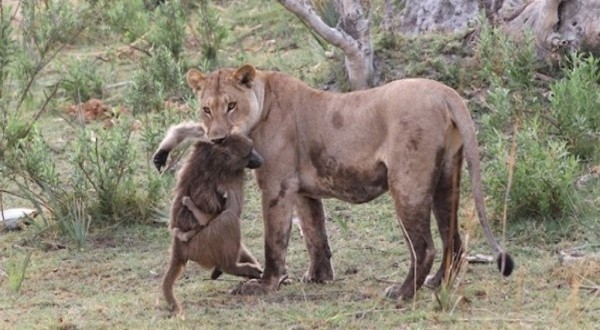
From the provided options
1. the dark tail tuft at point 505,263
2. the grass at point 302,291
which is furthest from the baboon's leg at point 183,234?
the dark tail tuft at point 505,263

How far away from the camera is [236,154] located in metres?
6.79

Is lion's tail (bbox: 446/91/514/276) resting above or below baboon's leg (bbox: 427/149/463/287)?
above

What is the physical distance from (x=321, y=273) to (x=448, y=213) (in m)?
0.81

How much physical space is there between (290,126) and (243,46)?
18.2ft

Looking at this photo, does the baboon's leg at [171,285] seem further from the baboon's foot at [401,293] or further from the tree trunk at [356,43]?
the tree trunk at [356,43]

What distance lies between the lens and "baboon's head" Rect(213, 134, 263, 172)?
6777 millimetres

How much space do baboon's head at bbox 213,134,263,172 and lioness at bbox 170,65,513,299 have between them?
0.07 meters

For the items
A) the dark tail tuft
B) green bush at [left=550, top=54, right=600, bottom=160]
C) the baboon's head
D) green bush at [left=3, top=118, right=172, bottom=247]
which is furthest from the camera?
green bush at [left=3, top=118, right=172, bottom=247]

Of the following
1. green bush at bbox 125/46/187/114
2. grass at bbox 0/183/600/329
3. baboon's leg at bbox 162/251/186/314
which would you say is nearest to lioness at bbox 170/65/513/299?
grass at bbox 0/183/600/329

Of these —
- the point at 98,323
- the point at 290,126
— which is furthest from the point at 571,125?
the point at 98,323

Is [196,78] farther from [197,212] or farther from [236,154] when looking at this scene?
[197,212]

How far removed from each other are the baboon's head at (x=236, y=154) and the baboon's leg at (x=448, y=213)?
3.14 feet

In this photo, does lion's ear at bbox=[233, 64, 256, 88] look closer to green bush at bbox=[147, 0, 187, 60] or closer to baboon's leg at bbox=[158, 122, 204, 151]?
baboon's leg at bbox=[158, 122, 204, 151]

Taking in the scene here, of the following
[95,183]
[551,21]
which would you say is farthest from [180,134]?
[551,21]
